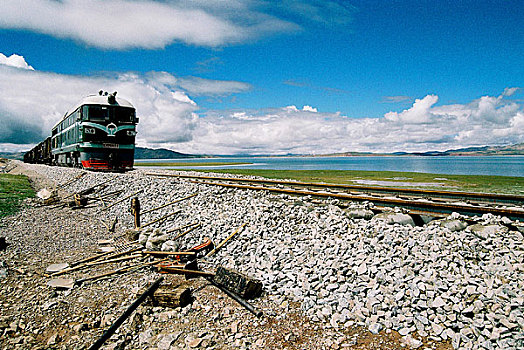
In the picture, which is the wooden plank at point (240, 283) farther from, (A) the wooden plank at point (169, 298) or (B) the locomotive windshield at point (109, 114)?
(B) the locomotive windshield at point (109, 114)

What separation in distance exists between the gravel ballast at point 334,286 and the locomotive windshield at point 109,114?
12948mm

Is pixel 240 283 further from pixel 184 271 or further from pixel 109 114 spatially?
pixel 109 114

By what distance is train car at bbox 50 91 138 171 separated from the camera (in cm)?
2016

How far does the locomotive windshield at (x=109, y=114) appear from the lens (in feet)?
66.0

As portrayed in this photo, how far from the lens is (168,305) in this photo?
6.00 metres

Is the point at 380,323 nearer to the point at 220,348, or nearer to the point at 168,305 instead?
the point at 220,348

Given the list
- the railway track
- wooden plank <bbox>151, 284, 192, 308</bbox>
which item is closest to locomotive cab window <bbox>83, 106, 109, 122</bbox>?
the railway track

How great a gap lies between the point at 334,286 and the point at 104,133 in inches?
765

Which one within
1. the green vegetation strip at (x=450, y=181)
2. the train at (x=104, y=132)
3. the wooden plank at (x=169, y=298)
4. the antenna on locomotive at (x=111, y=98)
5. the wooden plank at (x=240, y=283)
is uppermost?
the antenna on locomotive at (x=111, y=98)

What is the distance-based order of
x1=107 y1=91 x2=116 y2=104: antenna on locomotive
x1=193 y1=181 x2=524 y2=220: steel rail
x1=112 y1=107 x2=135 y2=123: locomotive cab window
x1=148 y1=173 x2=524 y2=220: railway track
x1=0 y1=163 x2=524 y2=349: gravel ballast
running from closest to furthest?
x1=0 y1=163 x2=524 y2=349: gravel ballast, x1=193 y1=181 x2=524 y2=220: steel rail, x1=148 y1=173 x2=524 y2=220: railway track, x1=107 y1=91 x2=116 y2=104: antenna on locomotive, x1=112 y1=107 x2=135 y2=123: locomotive cab window

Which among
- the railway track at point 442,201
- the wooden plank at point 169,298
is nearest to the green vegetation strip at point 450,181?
the railway track at point 442,201

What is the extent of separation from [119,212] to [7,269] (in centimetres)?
648

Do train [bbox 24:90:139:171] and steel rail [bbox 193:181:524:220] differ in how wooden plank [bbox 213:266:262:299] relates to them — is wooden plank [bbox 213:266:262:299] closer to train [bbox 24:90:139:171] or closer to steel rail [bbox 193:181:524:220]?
steel rail [bbox 193:181:524:220]

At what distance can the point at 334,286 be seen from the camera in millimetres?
5871
